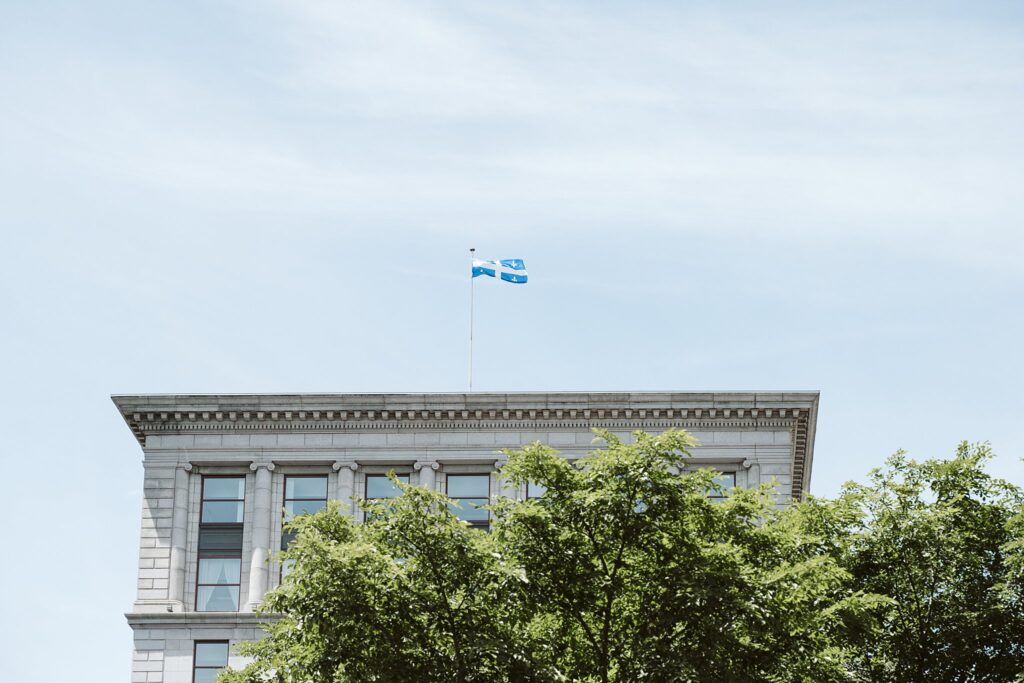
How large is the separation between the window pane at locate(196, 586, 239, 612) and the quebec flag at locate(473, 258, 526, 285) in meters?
15.2

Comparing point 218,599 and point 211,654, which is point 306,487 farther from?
point 211,654

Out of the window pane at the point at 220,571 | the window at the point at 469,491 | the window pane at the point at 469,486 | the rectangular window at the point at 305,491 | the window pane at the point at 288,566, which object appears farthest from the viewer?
the rectangular window at the point at 305,491

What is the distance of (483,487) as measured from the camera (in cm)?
6044

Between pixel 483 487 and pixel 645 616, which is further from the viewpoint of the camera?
pixel 483 487

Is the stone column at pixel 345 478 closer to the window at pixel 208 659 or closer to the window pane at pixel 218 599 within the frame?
the window pane at pixel 218 599

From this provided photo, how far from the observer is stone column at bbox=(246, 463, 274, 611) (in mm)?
58281

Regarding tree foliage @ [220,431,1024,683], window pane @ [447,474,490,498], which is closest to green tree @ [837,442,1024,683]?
tree foliage @ [220,431,1024,683]

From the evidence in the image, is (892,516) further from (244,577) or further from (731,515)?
(244,577)

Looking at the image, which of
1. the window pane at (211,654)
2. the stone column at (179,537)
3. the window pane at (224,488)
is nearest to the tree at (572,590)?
the window pane at (211,654)

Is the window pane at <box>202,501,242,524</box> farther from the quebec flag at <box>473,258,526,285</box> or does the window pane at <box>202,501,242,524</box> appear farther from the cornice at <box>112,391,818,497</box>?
the quebec flag at <box>473,258,526,285</box>

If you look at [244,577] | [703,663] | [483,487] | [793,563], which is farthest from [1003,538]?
[244,577]

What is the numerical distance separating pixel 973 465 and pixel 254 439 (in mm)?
27491

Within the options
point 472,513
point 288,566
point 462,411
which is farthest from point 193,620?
point 288,566

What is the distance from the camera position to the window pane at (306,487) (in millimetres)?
60656
